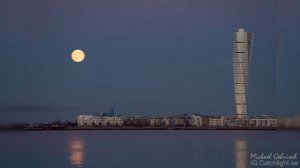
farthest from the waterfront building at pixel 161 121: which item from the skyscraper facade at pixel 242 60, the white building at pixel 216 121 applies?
the skyscraper facade at pixel 242 60

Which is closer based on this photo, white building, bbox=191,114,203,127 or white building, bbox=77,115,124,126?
white building, bbox=77,115,124,126

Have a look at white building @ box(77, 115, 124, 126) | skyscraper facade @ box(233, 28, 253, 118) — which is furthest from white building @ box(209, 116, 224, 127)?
white building @ box(77, 115, 124, 126)

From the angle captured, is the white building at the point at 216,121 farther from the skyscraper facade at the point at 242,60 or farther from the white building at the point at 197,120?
the skyscraper facade at the point at 242,60

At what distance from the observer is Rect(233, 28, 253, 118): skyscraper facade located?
10.3 meters

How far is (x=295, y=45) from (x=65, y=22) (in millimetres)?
4583

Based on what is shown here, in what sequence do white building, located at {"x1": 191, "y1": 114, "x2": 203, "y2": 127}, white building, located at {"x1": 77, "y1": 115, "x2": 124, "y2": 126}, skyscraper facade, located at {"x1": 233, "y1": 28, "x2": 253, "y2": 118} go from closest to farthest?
1. skyscraper facade, located at {"x1": 233, "y1": 28, "x2": 253, "y2": 118}
2. white building, located at {"x1": 77, "y1": 115, "x2": 124, "y2": 126}
3. white building, located at {"x1": 191, "y1": 114, "x2": 203, "y2": 127}

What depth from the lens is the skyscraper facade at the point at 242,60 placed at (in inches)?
406

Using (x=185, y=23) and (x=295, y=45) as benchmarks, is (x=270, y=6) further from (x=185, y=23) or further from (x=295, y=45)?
(x=185, y=23)

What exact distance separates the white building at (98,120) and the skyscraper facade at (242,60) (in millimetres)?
2930

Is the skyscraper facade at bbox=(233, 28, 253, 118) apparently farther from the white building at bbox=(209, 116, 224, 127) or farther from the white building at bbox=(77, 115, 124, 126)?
the white building at bbox=(77, 115, 124, 126)

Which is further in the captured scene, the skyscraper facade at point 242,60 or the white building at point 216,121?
the white building at point 216,121

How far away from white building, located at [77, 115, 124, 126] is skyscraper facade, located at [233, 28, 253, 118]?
2930 millimetres

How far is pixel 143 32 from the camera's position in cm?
980

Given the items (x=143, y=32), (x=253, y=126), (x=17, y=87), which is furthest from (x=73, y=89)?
(x=17, y=87)
